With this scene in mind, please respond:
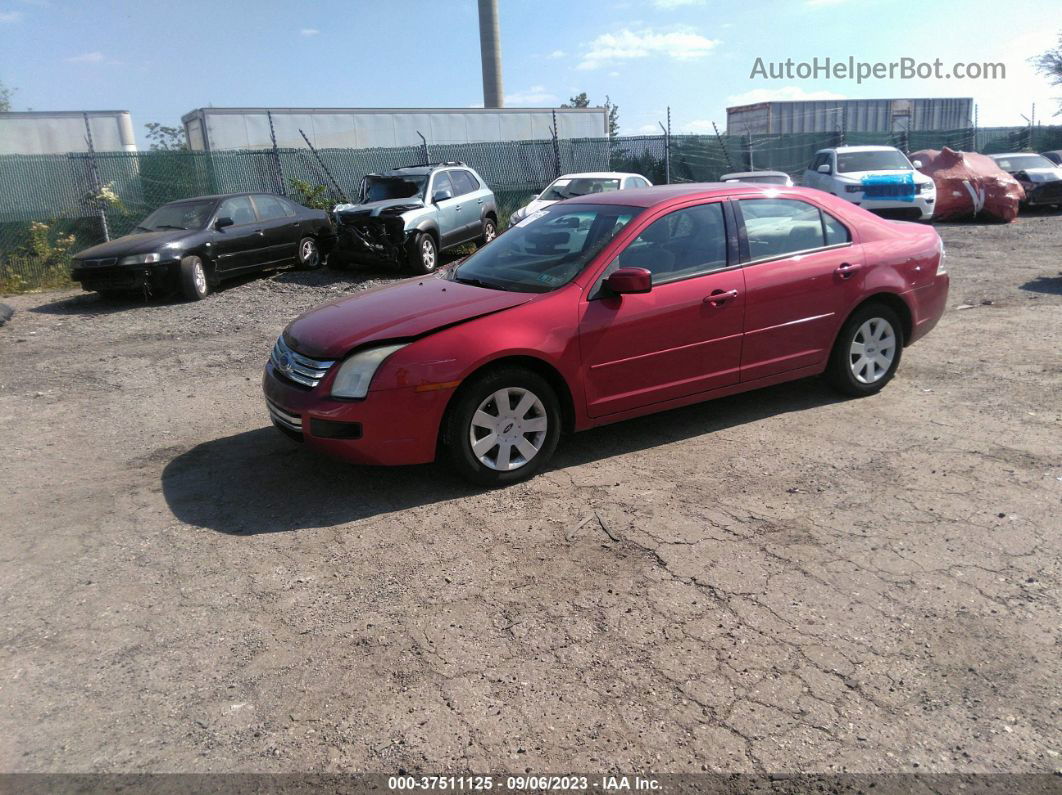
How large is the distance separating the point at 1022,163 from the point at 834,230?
67.1 feet

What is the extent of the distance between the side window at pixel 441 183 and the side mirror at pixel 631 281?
392 inches

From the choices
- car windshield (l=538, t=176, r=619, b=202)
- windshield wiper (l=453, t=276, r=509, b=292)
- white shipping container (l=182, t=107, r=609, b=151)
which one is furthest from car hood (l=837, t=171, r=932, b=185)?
windshield wiper (l=453, t=276, r=509, b=292)

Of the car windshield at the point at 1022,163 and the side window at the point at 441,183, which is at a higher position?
the side window at the point at 441,183

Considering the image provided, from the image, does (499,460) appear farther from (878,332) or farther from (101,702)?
(878,332)

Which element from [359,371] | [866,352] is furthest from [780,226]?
[359,371]

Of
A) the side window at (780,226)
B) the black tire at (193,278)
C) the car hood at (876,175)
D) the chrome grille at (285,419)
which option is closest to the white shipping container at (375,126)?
the black tire at (193,278)

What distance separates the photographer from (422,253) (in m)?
13.5

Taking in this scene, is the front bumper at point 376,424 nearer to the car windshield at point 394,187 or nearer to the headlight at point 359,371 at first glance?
the headlight at point 359,371

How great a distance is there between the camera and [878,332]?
239 inches

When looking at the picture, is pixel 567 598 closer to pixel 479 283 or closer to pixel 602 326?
pixel 602 326

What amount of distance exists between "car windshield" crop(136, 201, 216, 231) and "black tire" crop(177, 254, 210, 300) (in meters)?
0.85

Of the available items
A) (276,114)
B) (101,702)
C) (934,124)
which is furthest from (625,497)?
(934,124)

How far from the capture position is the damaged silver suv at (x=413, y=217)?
13.3 meters

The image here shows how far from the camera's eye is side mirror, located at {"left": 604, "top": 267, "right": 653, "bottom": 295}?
4.79 meters
